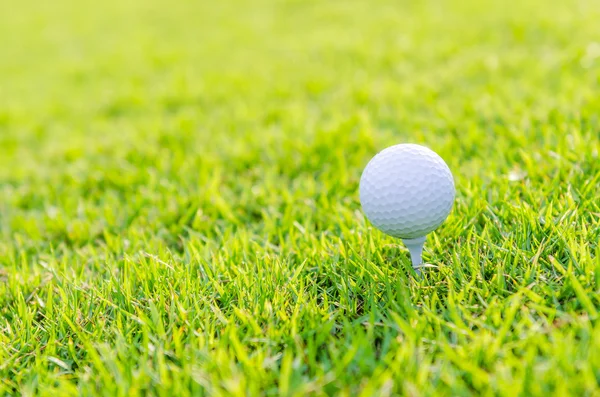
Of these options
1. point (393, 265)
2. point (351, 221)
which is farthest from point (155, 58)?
point (393, 265)

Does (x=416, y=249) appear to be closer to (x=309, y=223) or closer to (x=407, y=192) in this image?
(x=407, y=192)

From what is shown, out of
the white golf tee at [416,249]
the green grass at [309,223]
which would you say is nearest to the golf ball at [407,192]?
the white golf tee at [416,249]

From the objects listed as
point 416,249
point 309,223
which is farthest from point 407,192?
point 309,223

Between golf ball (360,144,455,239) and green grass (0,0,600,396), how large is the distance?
7.8 inches

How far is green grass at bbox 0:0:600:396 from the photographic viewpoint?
1.62 metres

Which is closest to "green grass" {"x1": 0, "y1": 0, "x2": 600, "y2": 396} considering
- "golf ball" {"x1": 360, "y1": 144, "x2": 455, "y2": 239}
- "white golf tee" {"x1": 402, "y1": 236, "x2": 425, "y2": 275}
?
"white golf tee" {"x1": 402, "y1": 236, "x2": 425, "y2": 275}

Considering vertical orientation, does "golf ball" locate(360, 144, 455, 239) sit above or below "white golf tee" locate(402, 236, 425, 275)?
above

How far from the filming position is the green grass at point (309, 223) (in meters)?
1.62

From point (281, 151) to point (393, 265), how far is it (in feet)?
5.51

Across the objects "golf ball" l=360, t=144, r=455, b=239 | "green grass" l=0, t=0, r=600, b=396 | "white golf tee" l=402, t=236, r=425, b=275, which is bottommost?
"green grass" l=0, t=0, r=600, b=396

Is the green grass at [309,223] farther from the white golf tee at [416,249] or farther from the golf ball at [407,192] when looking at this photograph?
the golf ball at [407,192]

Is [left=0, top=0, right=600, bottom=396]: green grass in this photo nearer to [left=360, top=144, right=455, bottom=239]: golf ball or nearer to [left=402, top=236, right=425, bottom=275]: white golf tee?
[left=402, top=236, right=425, bottom=275]: white golf tee

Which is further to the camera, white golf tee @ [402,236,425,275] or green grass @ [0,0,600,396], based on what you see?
white golf tee @ [402,236,425,275]

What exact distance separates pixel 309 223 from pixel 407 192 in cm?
80
